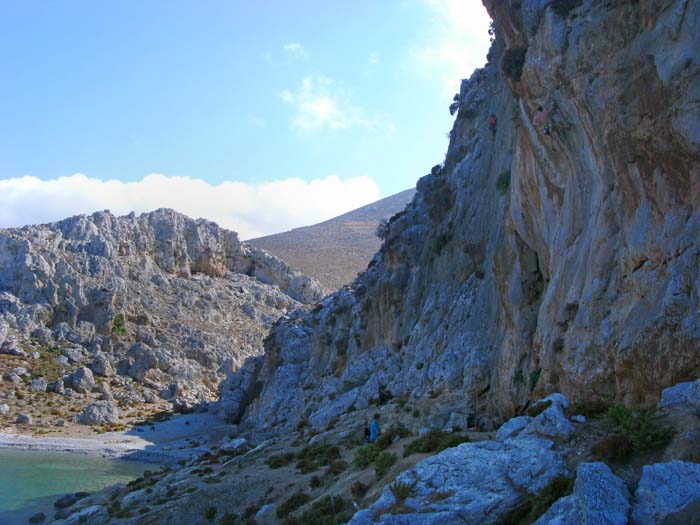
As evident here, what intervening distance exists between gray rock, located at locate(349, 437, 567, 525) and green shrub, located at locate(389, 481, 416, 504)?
0.06m

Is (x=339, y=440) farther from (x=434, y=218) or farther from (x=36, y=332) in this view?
(x=36, y=332)

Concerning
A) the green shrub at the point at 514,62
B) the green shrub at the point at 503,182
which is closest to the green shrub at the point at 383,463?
the green shrub at the point at 514,62

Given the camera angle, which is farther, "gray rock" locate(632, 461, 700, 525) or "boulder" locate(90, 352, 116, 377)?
"boulder" locate(90, 352, 116, 377)

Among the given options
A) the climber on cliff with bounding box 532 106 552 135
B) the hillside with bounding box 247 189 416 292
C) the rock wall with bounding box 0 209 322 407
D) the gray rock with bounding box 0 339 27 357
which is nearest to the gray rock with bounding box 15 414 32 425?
the rock wall with bounding box 0 209 322 407

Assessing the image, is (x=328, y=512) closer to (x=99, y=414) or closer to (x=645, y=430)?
(x=645, y=430)

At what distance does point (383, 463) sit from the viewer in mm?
14578

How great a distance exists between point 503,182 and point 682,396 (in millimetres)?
18126

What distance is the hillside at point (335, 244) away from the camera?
122 metres

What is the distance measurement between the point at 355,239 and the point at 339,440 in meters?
118

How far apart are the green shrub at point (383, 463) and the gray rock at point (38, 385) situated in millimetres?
53736

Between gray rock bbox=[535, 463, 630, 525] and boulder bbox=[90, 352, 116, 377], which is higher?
gray rock bbox=[535, 463, 630, 525]

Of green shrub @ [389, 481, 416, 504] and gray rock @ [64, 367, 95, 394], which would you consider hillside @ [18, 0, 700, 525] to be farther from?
gray rock @ [64, 367, 95, 394]

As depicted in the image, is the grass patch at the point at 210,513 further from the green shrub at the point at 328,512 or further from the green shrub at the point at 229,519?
the green shrub at the point at 328,512

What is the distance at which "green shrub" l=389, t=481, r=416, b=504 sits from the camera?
1042cm
